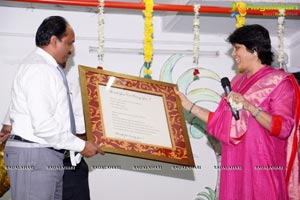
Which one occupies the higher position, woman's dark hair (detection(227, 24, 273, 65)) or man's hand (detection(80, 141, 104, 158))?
woman's dark hair (detection(227, 24, 273, 65))

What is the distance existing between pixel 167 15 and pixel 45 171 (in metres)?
2.19

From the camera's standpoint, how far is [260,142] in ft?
8.86

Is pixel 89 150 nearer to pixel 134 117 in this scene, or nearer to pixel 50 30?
pixel 134 117

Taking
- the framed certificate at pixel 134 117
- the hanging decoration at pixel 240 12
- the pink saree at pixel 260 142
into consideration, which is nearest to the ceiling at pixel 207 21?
the hanging decoration at pixel 240 12

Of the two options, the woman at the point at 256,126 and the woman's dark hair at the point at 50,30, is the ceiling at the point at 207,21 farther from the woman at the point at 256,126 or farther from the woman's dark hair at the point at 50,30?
the woman's dark hair at the point at 50,30

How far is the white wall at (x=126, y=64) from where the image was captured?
4121 millimetres

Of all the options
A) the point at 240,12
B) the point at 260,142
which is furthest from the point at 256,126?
the point at 240,12

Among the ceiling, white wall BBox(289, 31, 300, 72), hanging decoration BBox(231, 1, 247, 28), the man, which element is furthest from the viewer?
white wall BBox(289, 31, 300, 72)

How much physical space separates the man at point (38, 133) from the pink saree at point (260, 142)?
877 mm

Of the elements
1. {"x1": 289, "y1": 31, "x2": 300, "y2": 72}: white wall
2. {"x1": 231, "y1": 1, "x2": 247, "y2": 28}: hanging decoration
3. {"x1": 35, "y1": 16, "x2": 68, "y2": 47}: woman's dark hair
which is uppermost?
{"x1": 231, "y1": 1, "x2": 247, "y2": 28}: hanging decoration

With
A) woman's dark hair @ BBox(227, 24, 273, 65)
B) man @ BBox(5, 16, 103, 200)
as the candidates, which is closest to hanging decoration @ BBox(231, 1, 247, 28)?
woman's dark hair @ BBox(227, 24, 273, 65)

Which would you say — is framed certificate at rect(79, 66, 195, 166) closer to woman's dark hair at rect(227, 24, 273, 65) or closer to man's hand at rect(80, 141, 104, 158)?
man's hand at rect(80, 141, 104, 158)

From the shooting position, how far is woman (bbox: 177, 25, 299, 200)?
2.65 meters

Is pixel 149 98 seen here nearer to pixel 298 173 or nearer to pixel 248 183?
pixel 248 183
